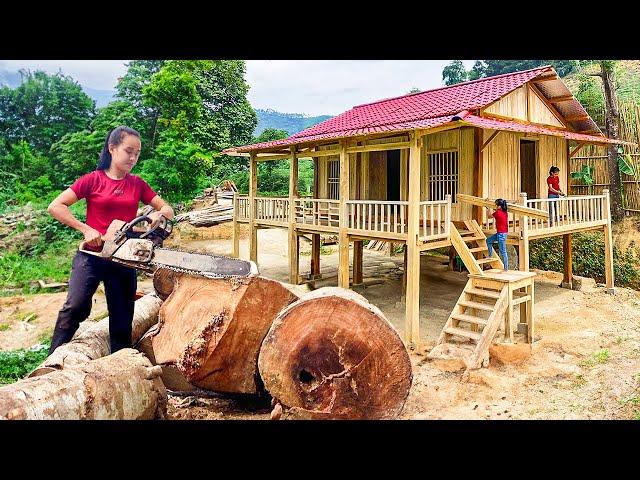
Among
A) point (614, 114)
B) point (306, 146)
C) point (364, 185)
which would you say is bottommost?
point (364, 185)

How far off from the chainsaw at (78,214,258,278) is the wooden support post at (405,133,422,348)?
379cm

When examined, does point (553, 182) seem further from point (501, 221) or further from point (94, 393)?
point (94, 393)

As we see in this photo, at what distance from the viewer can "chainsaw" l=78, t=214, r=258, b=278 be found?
373cm

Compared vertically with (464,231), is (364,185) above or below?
above

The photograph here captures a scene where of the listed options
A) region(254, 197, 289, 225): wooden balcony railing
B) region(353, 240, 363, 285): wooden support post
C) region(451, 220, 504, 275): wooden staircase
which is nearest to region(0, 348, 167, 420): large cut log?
region(451, 220, 504, 275): wooden staircase

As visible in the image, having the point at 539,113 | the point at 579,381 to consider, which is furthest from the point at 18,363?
the point at 539,113

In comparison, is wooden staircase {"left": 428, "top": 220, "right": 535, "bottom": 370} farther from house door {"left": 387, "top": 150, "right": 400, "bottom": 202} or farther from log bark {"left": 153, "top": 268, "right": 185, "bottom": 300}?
log bark {"left": 153, "top": 268, "right": 185, "bottom": 300}

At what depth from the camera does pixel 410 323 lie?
700cm

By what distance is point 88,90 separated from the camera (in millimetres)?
7500

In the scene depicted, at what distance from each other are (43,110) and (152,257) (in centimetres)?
577

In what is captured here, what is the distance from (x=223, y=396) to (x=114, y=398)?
1191 mm

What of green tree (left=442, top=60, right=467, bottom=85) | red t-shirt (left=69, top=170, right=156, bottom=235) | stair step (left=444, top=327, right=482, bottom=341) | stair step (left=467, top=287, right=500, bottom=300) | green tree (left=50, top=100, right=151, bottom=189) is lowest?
stair step (left=444, top=327, right=482, bottom=341)

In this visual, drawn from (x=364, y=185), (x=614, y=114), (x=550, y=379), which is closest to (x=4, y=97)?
(x=364, y=185)
